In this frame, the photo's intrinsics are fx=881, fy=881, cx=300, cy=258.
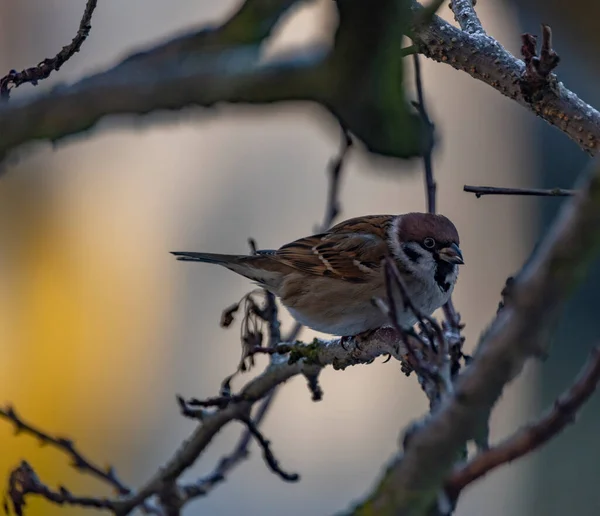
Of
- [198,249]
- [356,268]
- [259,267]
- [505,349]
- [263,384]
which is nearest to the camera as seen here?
[505,349]

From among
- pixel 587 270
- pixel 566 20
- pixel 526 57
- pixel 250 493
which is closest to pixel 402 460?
pixel 587 270

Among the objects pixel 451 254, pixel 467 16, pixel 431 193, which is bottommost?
Answer: pixel 451 254

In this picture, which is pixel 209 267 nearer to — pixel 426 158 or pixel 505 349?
pixel 426 158

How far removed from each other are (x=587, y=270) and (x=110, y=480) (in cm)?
131

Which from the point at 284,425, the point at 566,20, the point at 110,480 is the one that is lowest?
the point at 284,425

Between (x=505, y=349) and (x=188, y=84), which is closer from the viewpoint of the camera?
(x=505, y=349)

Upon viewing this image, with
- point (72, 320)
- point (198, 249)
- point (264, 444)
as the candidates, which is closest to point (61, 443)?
point (264, 444)

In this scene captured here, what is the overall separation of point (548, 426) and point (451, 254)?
135 centimetres

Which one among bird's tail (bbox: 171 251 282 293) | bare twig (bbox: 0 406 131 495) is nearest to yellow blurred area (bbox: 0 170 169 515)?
bird's tail (bbox: 171 251 282 293)

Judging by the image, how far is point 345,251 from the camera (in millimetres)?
2191

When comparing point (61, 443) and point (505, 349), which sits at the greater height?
point (505, 349)

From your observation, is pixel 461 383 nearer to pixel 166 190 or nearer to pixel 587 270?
pixel 587 270

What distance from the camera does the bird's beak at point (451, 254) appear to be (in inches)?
76.5

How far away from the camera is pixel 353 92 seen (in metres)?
0.80
